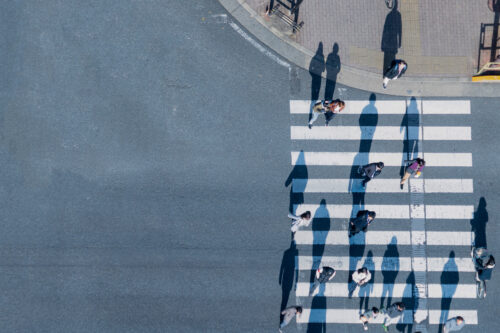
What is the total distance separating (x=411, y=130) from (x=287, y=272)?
6.60 metres

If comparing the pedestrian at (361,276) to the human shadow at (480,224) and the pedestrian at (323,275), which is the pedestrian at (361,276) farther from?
the human shadow at (480,224)

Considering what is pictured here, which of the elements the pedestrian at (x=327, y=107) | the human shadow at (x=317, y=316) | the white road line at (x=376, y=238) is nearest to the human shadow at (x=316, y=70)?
the pedestrian at (x=327, y=107)

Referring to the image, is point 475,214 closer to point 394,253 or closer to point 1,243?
point 394,253

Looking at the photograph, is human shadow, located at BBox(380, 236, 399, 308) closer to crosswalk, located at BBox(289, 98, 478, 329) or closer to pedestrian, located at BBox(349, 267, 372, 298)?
crosswalk, located at BBox(289, 98, 478, 329)

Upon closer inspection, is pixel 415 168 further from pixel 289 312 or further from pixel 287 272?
pixel 289 312

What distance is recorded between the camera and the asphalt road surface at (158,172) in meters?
13.7

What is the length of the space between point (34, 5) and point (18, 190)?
6699 millimetres

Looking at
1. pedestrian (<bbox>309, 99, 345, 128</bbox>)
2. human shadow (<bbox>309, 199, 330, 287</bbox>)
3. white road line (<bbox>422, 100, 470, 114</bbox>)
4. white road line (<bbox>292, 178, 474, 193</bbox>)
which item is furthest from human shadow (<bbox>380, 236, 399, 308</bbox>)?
pedestrian (<bbox>309, 99, 345, 128</bbox>)

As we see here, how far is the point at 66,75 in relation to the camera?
47.4 ft

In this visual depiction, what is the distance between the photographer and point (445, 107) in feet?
47.0

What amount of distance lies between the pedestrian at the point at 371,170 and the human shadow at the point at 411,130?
1329 millimetres

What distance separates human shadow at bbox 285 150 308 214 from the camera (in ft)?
46.1

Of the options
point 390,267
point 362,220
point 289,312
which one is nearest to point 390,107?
point 362,220

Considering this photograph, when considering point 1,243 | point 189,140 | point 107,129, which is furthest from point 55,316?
point 189,140
